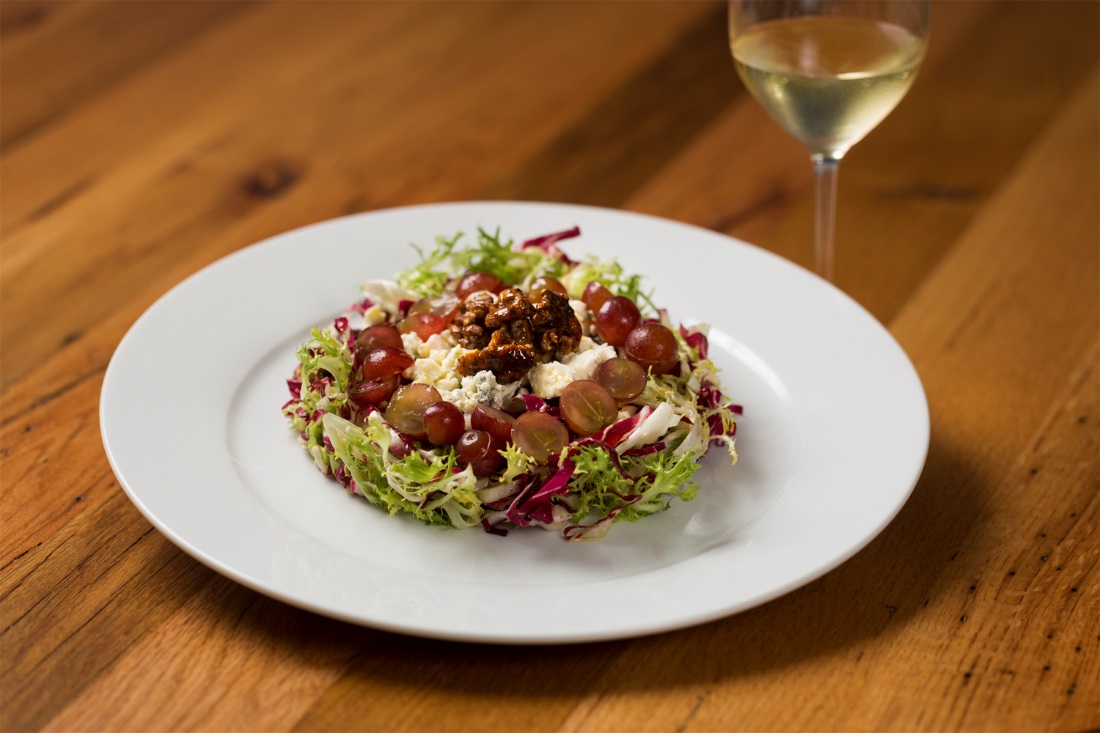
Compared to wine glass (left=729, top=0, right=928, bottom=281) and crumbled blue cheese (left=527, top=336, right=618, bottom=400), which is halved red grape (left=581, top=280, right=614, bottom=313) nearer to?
crumbled blue cheese (left=527, top=336, right=618, bottom=400)

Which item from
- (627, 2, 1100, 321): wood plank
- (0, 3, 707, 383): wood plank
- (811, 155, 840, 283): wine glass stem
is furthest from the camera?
(627, 2, 1100, 321): wood plank

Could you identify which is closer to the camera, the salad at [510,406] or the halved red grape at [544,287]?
the salad at [510,406]

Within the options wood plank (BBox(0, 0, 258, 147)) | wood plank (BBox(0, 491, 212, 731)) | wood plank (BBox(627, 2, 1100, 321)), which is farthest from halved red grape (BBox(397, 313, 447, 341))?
wood plank (BBox(0, 0, 258, 147))

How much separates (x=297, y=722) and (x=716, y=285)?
1.27 metres

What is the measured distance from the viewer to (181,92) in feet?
11.6

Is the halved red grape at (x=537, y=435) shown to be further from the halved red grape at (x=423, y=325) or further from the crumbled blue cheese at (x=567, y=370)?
the halved red grape at (x=423, y=325)

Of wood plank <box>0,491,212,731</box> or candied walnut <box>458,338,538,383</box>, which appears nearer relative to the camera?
wood plank <box>0,491,212,731</box>

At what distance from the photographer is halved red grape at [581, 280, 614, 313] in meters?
2.09

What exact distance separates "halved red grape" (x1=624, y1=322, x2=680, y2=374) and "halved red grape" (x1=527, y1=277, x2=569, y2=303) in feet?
0.50

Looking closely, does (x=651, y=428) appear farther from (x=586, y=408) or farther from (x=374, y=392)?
(x=374, y=392)

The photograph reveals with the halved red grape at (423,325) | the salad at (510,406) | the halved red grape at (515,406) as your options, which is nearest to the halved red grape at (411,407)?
the salad at (510,406)

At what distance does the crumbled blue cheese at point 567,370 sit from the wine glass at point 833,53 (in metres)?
0.61

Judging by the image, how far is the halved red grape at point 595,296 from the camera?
209 cm

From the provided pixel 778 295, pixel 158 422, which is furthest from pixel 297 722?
pixel 778 295
